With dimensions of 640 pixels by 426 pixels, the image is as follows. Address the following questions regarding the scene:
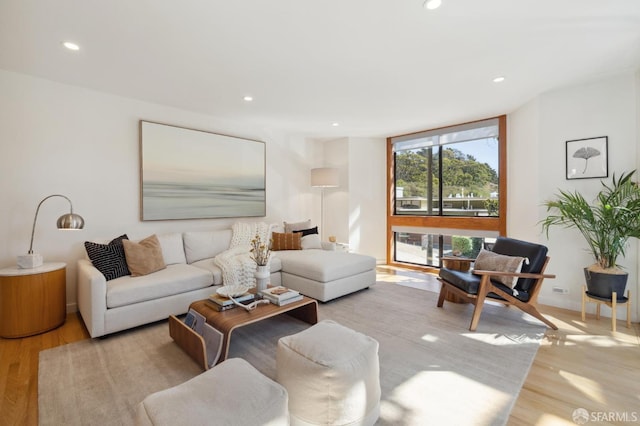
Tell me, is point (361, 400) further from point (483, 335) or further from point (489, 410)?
point (483, 335)

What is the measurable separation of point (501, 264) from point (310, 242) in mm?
2565

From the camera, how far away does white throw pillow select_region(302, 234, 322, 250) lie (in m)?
4.42

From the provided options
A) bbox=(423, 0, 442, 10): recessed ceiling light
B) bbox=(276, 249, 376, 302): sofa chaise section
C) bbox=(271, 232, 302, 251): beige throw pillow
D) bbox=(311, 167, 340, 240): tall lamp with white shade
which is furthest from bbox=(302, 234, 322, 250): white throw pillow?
bbox=(423, 0, 442, 10): recessed ceiling light

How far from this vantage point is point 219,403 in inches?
44.3

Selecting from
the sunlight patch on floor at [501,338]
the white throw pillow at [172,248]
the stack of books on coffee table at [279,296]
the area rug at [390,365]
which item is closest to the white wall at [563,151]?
the area rug at [390,365]

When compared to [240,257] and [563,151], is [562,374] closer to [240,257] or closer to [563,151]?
[563,151]

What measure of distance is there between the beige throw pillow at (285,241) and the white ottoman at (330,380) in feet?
8.92

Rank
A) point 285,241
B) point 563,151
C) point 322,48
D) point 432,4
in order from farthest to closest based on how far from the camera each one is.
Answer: point 285,241 < point 563,151 < point 322,48 < point 432,4

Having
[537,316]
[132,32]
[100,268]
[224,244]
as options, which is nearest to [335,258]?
[224,244]

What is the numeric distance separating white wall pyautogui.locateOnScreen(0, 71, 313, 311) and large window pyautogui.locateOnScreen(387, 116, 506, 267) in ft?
13.0

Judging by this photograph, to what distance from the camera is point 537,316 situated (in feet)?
8.93

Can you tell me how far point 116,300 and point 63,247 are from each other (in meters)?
1.23

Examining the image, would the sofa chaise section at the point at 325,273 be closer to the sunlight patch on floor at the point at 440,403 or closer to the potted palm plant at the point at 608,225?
the sunlight patch on floor at the point at 440,403

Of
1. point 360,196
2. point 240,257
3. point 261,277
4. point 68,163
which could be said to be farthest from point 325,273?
point 68,163
